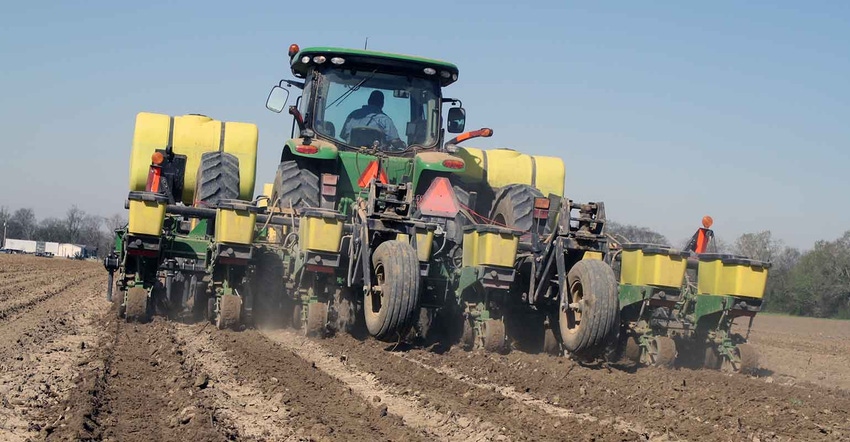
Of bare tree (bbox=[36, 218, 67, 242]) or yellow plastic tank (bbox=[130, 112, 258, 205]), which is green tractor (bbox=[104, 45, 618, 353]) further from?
bare tree (bbox=[36, 218, 67, 242])

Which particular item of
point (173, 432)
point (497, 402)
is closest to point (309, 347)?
point (497, 402)

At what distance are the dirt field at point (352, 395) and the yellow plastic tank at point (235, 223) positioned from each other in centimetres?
104

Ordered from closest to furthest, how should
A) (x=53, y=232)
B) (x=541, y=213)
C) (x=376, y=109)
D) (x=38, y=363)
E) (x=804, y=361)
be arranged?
(x=38, y=363) < (x=541, y=213) < (x=376, y=109) < (x=804, y=361) < (x=53, y=232)

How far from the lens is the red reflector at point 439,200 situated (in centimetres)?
1102

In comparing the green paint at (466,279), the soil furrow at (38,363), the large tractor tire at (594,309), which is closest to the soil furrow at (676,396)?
the large tractor tire at (594,309)

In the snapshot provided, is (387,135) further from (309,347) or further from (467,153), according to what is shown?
(309,347)

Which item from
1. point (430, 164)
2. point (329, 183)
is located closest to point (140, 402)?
point (329, 183)

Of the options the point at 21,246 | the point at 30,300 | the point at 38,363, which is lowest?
the point at 21,246

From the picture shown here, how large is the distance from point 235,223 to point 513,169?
412 centimetres

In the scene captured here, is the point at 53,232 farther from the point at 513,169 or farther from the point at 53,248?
the point at 513,169

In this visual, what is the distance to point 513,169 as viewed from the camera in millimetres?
12875

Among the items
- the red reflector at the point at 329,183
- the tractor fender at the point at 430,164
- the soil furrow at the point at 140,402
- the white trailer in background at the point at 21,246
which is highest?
the tractor fender at the point at 430,164

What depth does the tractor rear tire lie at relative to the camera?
10883mm

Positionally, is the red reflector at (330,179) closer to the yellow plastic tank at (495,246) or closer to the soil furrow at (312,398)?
the yellow plastic tank at (495,246)
